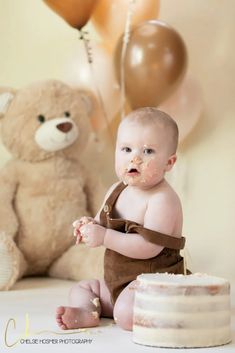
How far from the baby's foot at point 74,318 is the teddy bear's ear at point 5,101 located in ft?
3.14

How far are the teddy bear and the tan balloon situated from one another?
219 mm

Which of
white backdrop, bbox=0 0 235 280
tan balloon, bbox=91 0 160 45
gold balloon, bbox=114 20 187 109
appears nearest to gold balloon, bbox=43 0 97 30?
tan balloon, bbox=91 0 160 45

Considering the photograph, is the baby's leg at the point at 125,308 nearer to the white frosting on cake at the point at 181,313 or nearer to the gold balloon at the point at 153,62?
the white frosting on cake at the point at 181,313

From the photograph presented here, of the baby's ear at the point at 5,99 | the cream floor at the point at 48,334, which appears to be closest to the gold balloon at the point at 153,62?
the baby's ear at the point at 5,99

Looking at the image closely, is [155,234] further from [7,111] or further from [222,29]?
[222,29]

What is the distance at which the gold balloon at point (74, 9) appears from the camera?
2.23m

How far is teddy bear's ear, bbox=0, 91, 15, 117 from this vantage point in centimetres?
231

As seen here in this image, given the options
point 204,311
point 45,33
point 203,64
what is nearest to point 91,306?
point 204,311

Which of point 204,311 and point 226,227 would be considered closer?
→ point 204,311

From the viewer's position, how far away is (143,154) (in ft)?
4.97

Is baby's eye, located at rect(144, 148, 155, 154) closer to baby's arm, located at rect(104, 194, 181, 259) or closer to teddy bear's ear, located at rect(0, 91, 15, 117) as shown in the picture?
baby's arm, located at rect(104, 194, 181, 259)

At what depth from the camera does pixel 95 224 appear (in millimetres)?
1512

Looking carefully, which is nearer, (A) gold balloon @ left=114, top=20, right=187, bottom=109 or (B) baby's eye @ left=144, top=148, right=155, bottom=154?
(B) baby's eye @ left=144, top=148, right=155, bottom=154

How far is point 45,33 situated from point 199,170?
713mm
